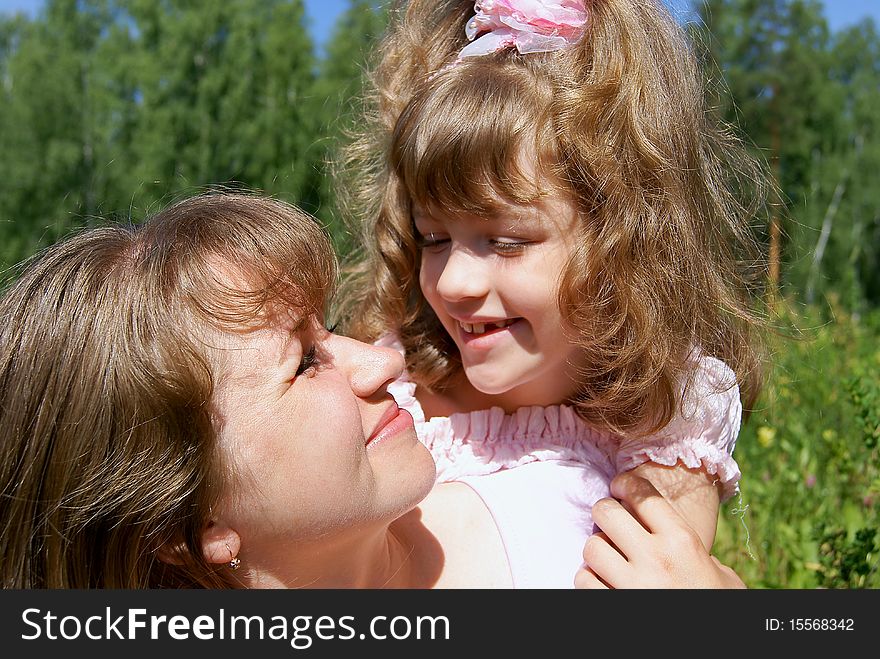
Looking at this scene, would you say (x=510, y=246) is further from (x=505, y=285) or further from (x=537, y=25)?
(x=537, y=25)

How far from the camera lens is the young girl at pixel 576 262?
187 cm

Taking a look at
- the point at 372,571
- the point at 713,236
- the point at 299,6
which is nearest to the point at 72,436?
the point at 372,571

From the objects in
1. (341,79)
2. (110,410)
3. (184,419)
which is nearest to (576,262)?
(184,419)

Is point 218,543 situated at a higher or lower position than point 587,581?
higher

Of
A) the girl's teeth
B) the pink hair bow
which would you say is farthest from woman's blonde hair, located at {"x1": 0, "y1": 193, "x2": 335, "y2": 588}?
the pink hair bow

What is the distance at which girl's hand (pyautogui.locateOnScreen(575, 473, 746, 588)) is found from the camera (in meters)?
1.66

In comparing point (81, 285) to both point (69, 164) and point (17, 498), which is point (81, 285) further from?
point (69, 164)

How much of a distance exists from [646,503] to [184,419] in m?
1.03

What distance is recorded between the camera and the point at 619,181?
1896 millimetres

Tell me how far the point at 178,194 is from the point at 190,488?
827 millimetres

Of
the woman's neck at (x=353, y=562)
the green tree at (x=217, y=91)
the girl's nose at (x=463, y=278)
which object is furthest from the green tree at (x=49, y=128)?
the woman's neck at (x=353, y=562)

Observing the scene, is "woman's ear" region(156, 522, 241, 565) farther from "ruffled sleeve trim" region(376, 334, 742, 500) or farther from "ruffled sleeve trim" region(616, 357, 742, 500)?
"ruffled sleeve trim" region(616, 357, 742, 500)

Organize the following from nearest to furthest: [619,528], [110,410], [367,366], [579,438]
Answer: [110,410] < [367,366] < [619,528] < [579,438]

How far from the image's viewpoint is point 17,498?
144cm
